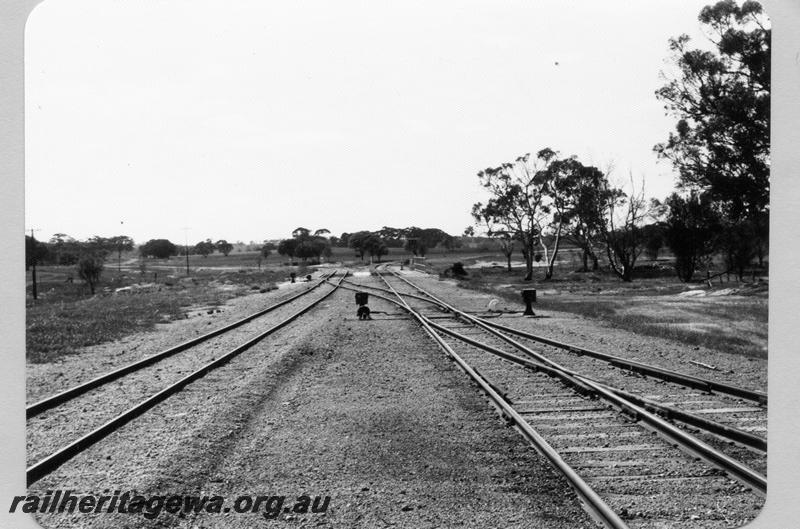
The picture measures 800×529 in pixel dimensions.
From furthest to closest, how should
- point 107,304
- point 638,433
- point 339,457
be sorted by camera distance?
point 107,304
point 638,433
point 339,457

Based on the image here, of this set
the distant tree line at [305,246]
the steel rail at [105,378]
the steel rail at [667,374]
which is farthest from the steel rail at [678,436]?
the steel rail at [105,378]

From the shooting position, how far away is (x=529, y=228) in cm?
2830

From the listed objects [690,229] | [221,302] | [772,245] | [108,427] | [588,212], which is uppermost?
[588,212]

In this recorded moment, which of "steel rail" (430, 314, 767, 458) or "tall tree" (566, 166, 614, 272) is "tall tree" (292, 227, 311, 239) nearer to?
"steel rail" (430, 314, 767, 458)

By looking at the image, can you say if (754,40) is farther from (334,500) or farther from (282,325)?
(282,325)

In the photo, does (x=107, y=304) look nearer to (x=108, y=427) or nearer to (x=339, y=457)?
(x=108, y=427)

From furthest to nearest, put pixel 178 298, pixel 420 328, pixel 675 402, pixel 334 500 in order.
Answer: pixel 178 298, pixel 420 328, pixel 675 402, pixel 334 500

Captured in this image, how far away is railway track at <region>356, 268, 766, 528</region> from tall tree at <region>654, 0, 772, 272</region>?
8.35ft

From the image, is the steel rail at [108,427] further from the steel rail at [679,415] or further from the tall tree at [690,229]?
the tall tree at [690,229]

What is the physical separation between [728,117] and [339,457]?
620 cm

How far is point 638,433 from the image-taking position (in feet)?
15.5

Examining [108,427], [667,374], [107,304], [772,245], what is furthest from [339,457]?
[107,304]

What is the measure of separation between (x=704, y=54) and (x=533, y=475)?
4996 millimetres
